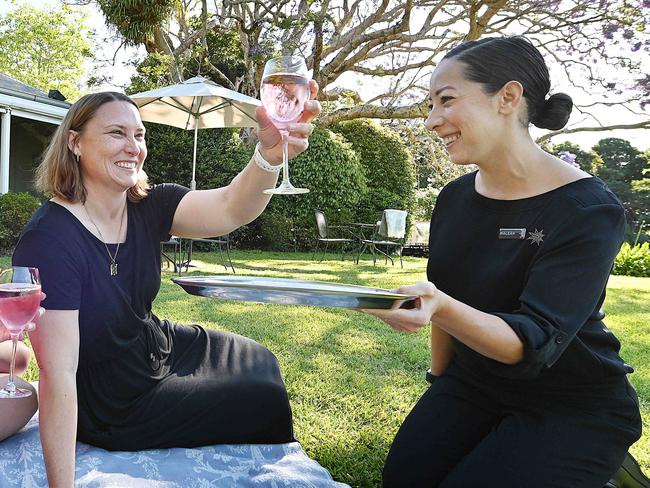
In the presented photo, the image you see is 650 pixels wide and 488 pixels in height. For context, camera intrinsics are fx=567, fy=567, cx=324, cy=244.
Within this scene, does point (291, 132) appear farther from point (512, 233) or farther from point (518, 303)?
point (518, 303)

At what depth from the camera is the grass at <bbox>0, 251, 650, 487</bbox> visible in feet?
10.6

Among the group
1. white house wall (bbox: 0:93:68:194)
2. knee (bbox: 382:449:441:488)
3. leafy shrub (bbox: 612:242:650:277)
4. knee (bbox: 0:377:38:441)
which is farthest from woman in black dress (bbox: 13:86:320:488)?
leafy shrub (bbox: 612:242:650:277)

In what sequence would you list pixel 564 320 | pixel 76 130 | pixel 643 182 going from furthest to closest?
pixel 643 182, pixel 76 130, pixel 564 320

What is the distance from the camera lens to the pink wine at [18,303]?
5.49 ft

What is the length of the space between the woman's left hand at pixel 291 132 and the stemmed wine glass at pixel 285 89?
0.04 metres

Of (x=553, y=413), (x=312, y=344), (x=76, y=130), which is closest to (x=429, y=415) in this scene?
(x=553, y=413)

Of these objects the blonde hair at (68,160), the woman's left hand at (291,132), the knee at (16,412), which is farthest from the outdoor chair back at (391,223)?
the knee at (16,412)

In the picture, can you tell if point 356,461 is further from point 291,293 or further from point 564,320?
point 291,293

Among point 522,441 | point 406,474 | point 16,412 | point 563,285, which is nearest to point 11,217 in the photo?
point 16,412

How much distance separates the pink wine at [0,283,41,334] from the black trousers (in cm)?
154

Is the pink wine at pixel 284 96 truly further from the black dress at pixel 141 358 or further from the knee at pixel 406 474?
the knee at pixel 406 474

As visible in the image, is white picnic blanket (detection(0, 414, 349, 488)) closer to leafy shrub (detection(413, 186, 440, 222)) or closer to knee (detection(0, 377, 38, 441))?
knee (detection(0, 377, 38, 441))

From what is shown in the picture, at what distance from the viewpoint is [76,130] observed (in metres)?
2.44

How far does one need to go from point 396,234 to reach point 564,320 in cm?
1174
